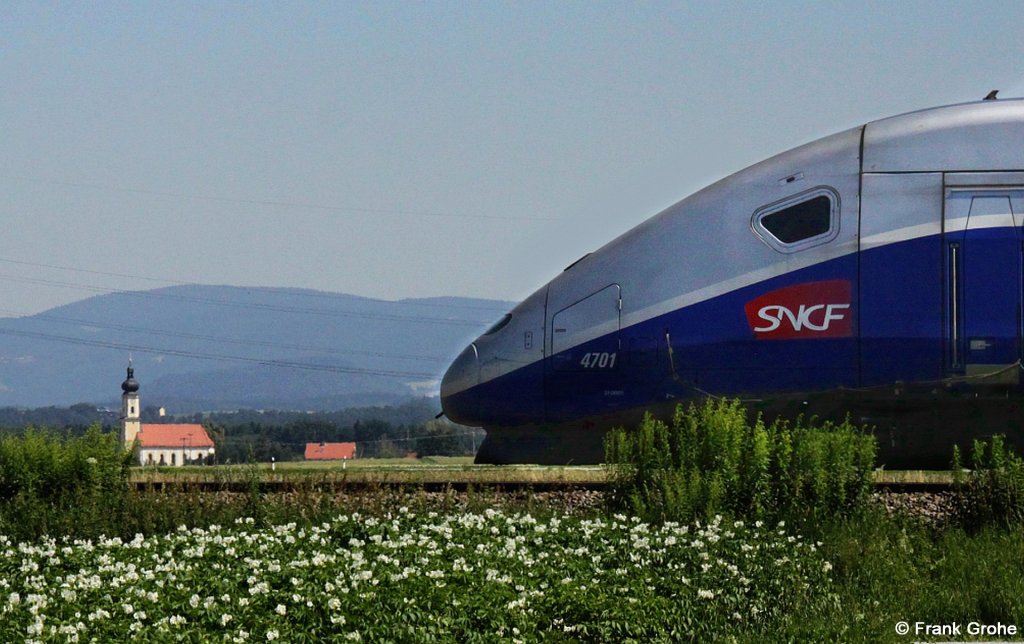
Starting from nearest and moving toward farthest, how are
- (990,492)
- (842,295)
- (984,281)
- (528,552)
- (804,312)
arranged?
(528,552)
(990,492)
(984,281)
(842,295)
(804,312)

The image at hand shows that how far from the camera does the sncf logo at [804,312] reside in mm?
17859

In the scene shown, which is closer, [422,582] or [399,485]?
[422,582]

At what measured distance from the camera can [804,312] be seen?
17969 millimetres

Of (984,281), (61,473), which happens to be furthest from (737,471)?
(61,473)

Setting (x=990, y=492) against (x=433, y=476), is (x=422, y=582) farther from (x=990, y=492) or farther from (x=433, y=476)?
(x=433, y=476)

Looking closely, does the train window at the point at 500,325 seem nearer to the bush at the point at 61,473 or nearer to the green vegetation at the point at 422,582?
the bush at the point at 61,473

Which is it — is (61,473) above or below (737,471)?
below

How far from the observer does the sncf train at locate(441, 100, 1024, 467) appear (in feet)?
58.1

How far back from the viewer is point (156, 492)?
1778 cm

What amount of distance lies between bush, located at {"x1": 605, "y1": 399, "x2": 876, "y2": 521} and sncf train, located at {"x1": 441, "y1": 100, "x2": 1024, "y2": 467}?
2.04m

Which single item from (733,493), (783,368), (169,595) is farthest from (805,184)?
(169,595)

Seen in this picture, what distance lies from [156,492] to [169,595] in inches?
280

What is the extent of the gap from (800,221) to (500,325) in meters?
4.43

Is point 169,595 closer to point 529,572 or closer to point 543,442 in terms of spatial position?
point 529,572
